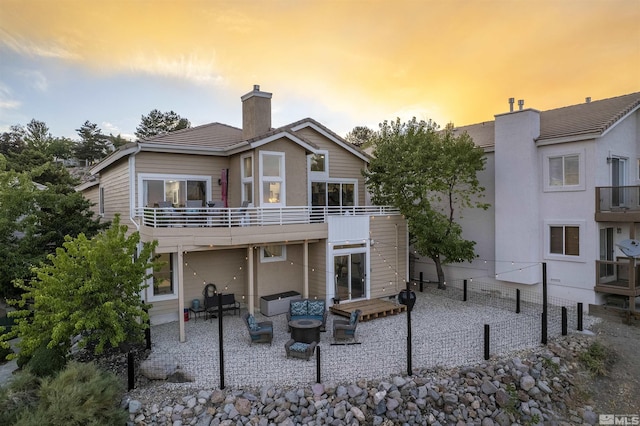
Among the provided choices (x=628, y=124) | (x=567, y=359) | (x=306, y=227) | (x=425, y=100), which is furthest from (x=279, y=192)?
(x=628, y=124)

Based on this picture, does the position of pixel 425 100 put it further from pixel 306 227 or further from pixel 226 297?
pixel 226 297

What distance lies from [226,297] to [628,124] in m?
17.4

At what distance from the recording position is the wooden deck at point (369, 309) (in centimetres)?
1248

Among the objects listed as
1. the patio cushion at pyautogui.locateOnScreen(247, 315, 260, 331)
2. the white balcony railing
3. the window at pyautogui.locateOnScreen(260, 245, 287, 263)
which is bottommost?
the patio cushion at pyautogui.locateOnScreen(247, 315, 260, 331)

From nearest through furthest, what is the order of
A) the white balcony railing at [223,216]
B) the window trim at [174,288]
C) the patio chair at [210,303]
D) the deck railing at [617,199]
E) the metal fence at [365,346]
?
the metal fence at [365,346], the white balcony railing at [223,216], the window trim at [174,288], the patio chair at [210,303], the deck railing at [617,199]

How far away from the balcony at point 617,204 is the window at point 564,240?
99 centimetres

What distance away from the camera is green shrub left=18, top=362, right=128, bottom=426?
21.1ft

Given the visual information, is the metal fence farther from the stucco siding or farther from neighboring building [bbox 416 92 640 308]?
the stucco siding

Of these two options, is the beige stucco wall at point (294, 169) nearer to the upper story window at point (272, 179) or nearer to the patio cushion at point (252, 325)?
the upper story window at point (272, 179)

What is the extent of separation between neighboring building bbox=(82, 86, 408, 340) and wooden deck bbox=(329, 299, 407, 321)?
2.37 feet

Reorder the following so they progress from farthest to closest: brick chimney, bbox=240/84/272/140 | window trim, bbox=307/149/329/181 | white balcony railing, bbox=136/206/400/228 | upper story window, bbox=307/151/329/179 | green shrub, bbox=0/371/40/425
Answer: upper story window, bbox=307/151/329/179
window trim, bbox=307/149/329/181
brick chimney, bbox=240/84/272/140
white balcony railing, bbox=136/206/400/228
green shrub, bbox=0/371/40/425

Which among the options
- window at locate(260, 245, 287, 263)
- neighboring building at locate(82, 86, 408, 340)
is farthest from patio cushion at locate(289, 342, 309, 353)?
window at locate(260, 245, 287, 263)

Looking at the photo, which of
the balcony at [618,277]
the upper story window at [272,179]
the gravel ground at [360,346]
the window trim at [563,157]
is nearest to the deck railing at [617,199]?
the window trim at [563,157]

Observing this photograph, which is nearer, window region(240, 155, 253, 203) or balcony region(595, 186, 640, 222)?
balcony region(595, 186, 640, 222)
